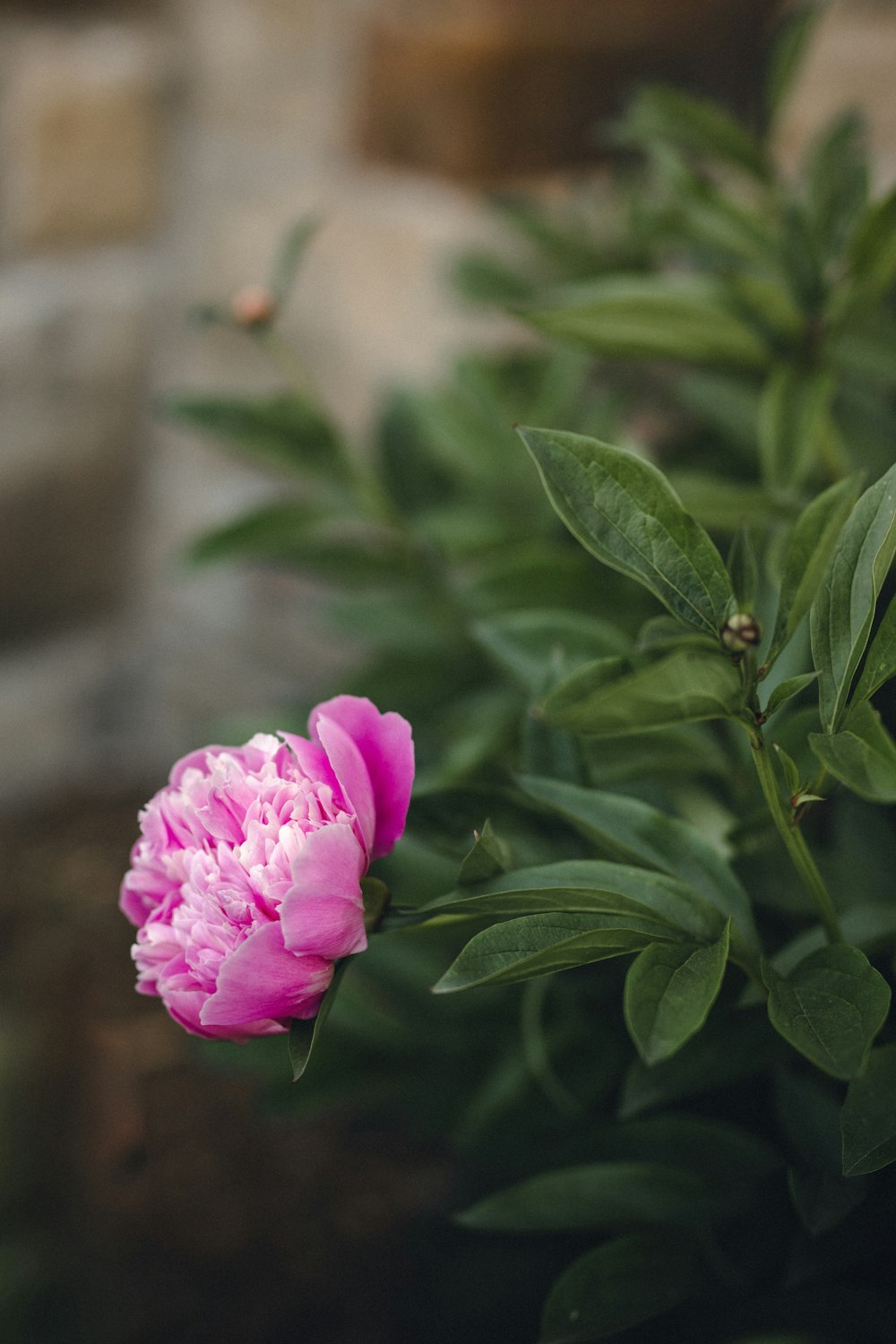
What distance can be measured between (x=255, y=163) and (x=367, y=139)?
0.46 ft

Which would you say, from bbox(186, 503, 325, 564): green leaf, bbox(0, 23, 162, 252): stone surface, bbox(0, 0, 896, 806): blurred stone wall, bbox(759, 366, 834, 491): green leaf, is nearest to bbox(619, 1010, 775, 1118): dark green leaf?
bbox(759, 366, 834, 491): green leaf

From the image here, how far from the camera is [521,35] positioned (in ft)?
2.92

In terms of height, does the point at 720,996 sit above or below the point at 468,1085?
above

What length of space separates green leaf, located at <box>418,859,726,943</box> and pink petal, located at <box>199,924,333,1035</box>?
1.6 inches

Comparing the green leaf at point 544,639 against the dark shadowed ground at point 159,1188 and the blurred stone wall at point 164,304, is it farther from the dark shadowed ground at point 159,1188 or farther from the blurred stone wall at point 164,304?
the blurred stone wall at point 164,304

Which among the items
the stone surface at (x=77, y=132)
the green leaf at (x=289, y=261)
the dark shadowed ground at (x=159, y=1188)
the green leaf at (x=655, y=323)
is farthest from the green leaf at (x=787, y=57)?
the stone surface at (x=77, y=132)

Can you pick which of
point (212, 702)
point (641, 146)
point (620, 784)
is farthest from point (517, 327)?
point (620, 784)

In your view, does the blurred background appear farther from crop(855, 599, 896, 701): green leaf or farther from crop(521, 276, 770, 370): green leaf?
crop(855, 599, 896, 701): green leaf

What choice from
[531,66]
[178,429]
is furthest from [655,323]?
[178,429]

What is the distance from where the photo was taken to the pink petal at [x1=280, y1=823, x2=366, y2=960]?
0.91 feet

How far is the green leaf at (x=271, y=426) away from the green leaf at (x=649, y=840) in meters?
0.34

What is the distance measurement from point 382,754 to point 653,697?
3.2 inches

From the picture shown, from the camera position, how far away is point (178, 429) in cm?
120

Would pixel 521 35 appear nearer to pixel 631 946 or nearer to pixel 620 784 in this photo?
pixel 620 784
